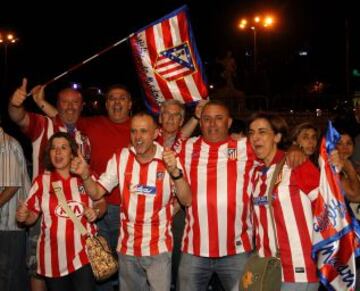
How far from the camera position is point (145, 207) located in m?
4.79

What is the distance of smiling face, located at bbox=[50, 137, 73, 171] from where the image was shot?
5.00 meters

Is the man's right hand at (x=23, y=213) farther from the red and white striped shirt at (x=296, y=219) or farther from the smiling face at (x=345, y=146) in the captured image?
the smiling face at (x=345, y=146)

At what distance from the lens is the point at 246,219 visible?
4.94 meters

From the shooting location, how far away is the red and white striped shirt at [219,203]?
4840 mm

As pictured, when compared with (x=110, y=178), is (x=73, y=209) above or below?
below

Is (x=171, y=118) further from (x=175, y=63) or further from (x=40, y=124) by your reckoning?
(x=40, y=124)

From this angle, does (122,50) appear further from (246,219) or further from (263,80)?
(246,219)

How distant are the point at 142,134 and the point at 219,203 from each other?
96 cm

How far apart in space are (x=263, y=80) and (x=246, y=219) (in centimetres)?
Answer: 3309

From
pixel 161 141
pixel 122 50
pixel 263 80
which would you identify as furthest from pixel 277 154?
pixel 263 80

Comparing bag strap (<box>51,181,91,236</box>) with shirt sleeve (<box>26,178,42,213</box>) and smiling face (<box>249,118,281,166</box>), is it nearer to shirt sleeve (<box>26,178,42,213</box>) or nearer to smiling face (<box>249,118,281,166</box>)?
shirt sleeve (<box>26,178,42,213</box>)

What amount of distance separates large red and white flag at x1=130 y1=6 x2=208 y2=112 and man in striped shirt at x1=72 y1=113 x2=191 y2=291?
1.70 metres

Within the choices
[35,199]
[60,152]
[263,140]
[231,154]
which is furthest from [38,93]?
[263,140]

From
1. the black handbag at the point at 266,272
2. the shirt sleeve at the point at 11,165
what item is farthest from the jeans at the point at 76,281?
the black handbag at the point at 266,272
